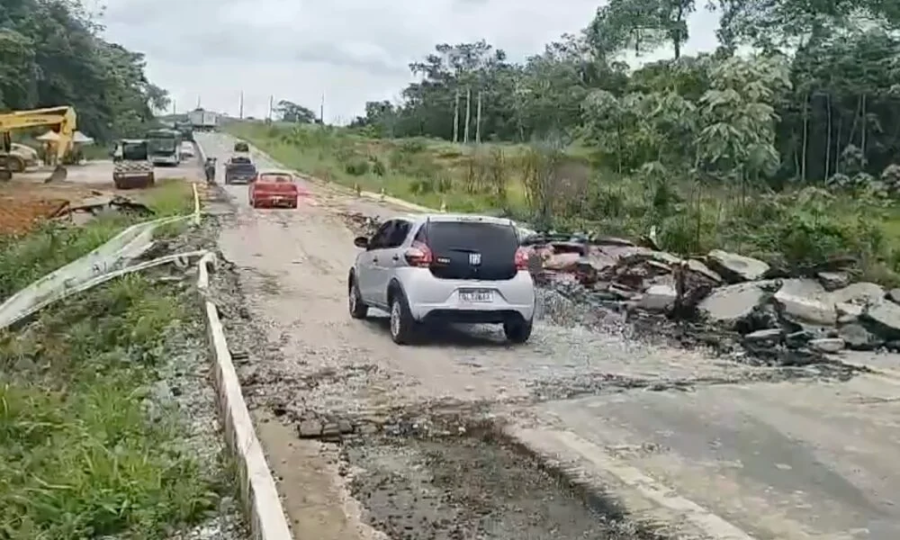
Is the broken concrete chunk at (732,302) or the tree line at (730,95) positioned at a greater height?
the tree line at (730,95)

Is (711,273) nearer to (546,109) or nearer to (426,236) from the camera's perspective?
(426,236)

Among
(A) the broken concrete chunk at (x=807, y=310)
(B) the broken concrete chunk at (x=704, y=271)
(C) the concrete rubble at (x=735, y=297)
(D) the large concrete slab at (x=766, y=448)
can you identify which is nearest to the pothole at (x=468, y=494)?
(D) the large concrete slab at (x=766, y=448)

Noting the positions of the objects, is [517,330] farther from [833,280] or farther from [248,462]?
[248,462]

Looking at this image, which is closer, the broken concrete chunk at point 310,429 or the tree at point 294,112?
the broken concrete chunk at point 310,429

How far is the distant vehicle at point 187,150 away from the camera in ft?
288

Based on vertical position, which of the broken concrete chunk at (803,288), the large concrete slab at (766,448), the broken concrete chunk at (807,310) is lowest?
the large concrete slab at (766,448)

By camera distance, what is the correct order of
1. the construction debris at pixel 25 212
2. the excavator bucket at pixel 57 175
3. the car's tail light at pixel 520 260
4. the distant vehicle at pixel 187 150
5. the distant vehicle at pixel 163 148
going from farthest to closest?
the distant vehicle at pixel 187 150, the distant vehicle at pixel 163 148, the excavator bucket at pixel 57 175, the construction debris at pixel 25 212, the car's tail light at pixel 520 260

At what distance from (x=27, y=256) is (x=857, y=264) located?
19348 millimetres

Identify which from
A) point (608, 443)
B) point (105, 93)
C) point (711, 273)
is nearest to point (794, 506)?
point (608, 443)

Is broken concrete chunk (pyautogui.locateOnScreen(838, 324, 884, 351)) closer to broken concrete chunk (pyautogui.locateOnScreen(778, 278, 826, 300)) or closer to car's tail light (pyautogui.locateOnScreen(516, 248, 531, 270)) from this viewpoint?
broken concrete chunk (pyautogui.locateOnScreen(778, 278, 826, 300))

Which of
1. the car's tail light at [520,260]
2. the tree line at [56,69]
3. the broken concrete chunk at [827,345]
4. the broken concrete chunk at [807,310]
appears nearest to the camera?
the car's tail light at [520,260]

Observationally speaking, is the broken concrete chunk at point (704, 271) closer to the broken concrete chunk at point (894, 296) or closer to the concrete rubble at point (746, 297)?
Result: the concrete rubble at point (746, 297)

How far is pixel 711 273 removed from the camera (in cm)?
2077

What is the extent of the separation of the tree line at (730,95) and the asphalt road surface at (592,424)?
28.7 m
